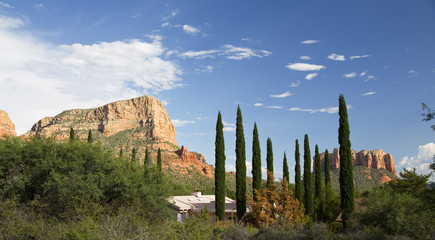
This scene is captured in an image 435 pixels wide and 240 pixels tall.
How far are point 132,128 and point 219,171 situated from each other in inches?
4295

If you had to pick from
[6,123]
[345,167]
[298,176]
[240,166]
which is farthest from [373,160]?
[6,123]

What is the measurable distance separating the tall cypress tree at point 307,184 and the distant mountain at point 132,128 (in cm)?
5717

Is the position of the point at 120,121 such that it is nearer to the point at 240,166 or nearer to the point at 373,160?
the point at 373,160

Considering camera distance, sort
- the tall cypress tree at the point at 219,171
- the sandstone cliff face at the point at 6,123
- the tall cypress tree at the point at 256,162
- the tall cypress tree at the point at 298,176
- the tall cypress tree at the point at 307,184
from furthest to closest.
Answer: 1. the sandstone cliff face at the point at 6,123
2. the tall cypress tree at the point at 298,176
3. the tall cypress tree at the point at 307,184
4. the tall cypress tree at the point at 256,162
5. the tall cypress tree at the point at 219,171

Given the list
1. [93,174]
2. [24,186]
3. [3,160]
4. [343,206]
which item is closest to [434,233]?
[343,206]

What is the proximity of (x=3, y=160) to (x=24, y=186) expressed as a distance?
2460mm

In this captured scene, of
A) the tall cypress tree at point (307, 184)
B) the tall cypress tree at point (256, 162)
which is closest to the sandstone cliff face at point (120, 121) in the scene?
the tall cypress tree at point (307, 184)

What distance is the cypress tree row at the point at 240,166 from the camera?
98.2 ft

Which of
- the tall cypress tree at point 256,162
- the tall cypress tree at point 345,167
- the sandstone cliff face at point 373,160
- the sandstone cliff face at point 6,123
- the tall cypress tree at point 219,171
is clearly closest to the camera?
the tall cypress tree at point 345,167

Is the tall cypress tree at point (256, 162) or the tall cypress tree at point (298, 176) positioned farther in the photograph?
the tall cypress tree at point (298, 176)

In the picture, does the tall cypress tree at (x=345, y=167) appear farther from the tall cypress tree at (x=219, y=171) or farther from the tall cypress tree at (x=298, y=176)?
the tall cypress tree at (x=298, y=176)

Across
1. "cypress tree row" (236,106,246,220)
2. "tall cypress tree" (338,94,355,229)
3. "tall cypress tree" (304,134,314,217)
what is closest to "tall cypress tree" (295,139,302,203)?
"tall cypress tree" (304,134,314,217)

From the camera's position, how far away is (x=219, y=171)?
30.4m

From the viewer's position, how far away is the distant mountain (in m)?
106
